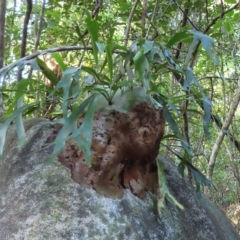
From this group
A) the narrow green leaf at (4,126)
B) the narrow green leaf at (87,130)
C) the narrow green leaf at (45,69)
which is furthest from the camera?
the narrow green leaf at (45,69)

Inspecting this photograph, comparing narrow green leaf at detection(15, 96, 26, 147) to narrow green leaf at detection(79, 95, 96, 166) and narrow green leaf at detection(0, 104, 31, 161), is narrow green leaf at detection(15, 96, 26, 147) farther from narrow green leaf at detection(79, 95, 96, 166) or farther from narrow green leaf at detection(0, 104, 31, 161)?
narrow green leaf at detection(79, 95, 96, 166)

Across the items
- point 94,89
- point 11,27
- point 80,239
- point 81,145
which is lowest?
point 80,239

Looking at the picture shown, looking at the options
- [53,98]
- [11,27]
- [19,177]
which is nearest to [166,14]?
[11,27]

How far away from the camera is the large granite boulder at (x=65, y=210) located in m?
0.98

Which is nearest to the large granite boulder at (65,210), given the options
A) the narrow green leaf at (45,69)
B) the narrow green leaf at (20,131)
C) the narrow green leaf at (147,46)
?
the narrow green leaf at (20,131)

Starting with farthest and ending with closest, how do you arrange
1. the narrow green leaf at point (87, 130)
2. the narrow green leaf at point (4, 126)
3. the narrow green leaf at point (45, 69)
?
1. the narrow green leaf at point (45, 69)
2. the narrow green leaf at point (4, 126)
3. the narrow green leaf at point (87, 130)

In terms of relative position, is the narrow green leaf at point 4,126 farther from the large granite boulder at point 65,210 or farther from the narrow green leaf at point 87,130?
the narrow green leaf at point 87,130

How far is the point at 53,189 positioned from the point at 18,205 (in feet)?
0.34

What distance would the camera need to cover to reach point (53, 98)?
1268mm

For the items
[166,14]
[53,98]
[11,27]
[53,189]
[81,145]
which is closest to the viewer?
[81,145]

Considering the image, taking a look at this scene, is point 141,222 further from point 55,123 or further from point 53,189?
point 55,123

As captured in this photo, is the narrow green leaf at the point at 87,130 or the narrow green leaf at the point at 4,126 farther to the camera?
the narrow green leaf at the point at 4,126

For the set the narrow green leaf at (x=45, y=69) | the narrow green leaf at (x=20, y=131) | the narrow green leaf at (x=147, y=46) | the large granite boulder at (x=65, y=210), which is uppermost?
the narrow green leaf at (x=147, y=46)

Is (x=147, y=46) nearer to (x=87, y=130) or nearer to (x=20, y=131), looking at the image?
(x=87, y=130)
